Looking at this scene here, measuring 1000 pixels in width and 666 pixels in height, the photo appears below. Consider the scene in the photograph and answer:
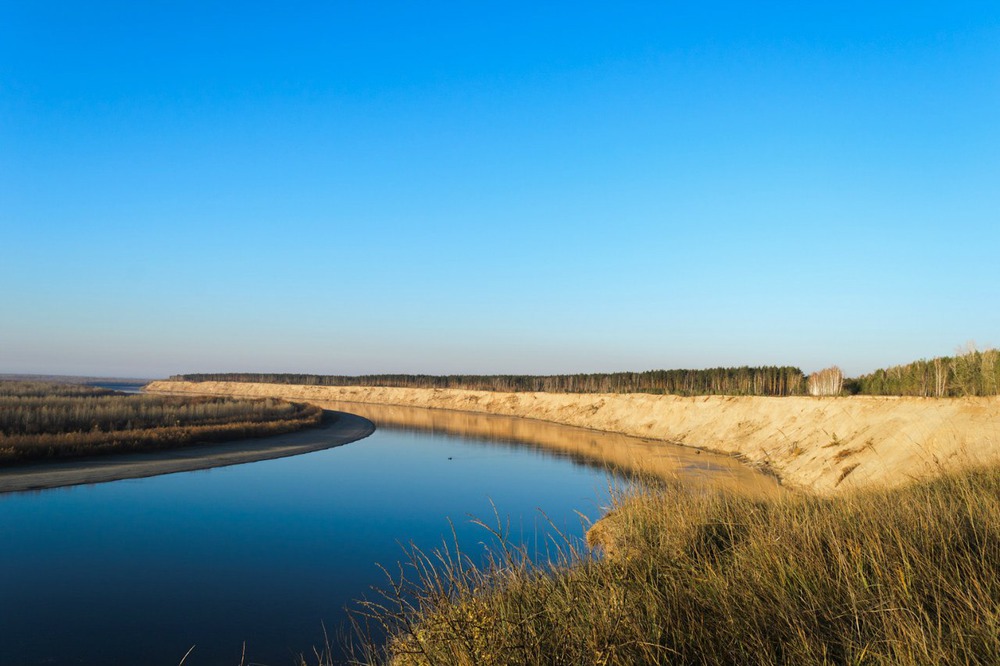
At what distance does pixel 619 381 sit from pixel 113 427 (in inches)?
2273

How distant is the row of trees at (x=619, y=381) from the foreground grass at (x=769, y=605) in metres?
45.9

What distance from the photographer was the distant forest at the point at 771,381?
26795 millimetres

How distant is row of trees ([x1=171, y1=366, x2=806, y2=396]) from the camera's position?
49.8m

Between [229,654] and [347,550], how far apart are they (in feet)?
17.6

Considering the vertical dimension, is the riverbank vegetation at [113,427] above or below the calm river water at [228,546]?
above

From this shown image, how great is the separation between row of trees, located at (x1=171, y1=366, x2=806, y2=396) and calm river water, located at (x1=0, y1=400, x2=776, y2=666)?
2873 cm

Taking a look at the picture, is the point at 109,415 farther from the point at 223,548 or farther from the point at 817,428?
the point at 817,428

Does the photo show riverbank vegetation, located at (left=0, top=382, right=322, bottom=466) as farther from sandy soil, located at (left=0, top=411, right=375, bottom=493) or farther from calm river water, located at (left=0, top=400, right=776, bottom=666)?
calm river water, located at (left=0, top=400, right=776, bottom=666)

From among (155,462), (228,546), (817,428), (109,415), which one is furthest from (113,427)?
(817,428)

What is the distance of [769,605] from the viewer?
3867 mm

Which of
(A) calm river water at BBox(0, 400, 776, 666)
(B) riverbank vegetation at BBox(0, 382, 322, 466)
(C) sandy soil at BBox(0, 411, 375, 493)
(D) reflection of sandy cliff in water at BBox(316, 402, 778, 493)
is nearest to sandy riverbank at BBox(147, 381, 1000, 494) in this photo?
(D) reflection of sandy cliff in water at BBox(316, 402, 778, 493)

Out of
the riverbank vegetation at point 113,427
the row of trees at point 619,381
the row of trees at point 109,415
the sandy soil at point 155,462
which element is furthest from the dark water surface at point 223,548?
the row of trees at point 619,381

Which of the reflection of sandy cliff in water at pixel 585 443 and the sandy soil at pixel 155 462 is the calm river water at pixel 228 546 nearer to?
the sandy soil at pixel 155 462

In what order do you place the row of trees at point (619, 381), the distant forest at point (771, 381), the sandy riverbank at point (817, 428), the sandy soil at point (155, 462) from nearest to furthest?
the sandy riverbank at point (817, 428)
the sandy soil at point (155, 462)
the distant forest at point (771, 381)
the row of trees at point (619, 381)
